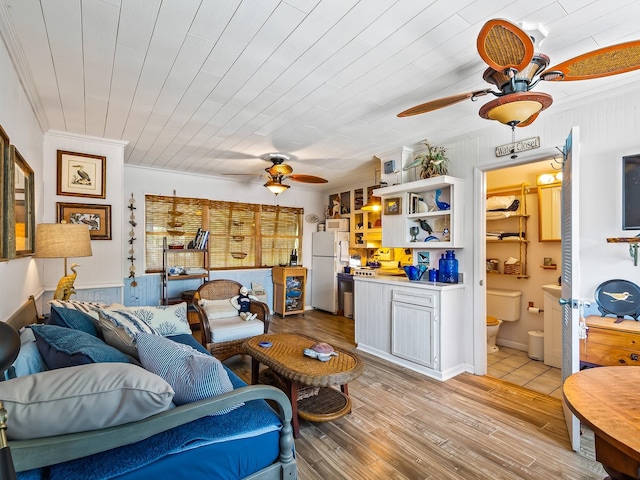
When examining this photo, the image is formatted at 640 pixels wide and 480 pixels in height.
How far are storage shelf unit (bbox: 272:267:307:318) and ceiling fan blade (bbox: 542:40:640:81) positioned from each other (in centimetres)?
481

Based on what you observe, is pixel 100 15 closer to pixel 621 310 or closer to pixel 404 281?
pixel 404 281

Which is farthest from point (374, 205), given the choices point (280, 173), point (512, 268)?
point (512, 268)

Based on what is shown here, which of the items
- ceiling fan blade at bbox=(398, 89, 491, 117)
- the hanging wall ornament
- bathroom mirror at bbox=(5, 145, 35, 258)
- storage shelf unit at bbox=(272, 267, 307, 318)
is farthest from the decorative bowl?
the hanging wall ornament

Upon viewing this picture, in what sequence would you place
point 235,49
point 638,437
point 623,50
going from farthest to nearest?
point 235,49
point 623,50
point 638,437

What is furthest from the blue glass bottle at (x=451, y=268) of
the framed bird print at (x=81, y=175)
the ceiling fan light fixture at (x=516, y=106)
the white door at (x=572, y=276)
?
the framed bird print at (x=81, y=175)

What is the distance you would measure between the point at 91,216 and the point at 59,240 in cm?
121

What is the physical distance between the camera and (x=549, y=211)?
390 centimetres

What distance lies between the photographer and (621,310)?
2400 mm

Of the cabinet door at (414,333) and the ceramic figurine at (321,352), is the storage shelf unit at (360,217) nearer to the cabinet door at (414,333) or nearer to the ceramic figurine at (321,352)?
the cabinet door at (414,333)

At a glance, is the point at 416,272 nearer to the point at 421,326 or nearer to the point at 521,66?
the point at 421,326

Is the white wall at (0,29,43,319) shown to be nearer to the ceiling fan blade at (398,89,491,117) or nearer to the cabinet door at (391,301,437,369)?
the ceiling fan blade at (398,89,491,117)

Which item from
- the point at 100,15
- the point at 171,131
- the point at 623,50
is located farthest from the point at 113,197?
the point at 623,50

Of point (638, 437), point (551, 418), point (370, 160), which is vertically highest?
point (370, 160)

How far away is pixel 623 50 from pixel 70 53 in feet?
9.55
